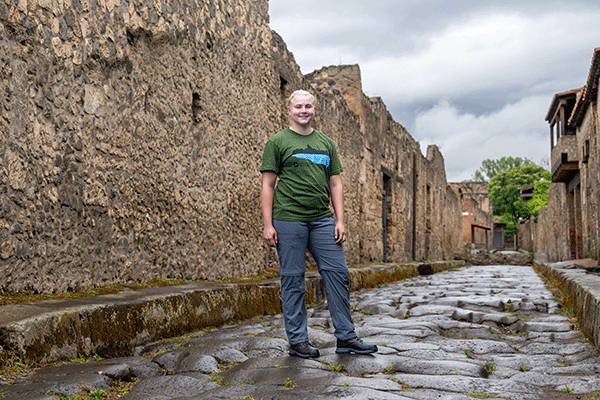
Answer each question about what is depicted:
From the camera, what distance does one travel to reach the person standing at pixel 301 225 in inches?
119

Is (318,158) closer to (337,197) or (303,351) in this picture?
(337,197)

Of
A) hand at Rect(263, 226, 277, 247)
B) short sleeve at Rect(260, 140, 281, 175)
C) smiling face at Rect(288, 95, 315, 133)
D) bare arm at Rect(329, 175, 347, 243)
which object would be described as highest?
smiling face at Rect(288, 95, 315, 133)

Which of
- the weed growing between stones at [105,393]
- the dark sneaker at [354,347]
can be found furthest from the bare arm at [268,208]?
the weed growing between stones at [105,393]

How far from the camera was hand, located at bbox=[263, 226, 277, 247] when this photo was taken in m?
3.06

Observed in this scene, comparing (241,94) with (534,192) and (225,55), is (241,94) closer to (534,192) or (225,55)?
(225,55)

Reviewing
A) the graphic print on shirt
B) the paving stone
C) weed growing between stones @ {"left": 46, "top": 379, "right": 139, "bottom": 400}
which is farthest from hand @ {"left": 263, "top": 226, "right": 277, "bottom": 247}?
weed growing between stones @ {"left": 46, "top": 379, "right": 139, "bottom": 400}

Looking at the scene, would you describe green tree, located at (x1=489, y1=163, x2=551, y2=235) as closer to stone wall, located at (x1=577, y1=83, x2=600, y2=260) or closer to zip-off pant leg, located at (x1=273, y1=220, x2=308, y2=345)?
stone wall, located at (x1=577, y1=83, x2=600, y2=260)

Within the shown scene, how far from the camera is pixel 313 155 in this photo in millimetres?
3143

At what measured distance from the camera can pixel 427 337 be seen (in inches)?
147

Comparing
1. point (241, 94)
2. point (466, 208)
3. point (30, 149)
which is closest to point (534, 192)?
point (466, 208)

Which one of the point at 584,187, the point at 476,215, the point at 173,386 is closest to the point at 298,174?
the point at 173,386

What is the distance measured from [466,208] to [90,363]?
1448 inches

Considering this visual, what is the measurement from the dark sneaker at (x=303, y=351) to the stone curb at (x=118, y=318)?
0.96m

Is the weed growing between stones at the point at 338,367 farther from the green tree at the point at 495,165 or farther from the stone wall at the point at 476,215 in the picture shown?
the green tree at the point at 495,165
